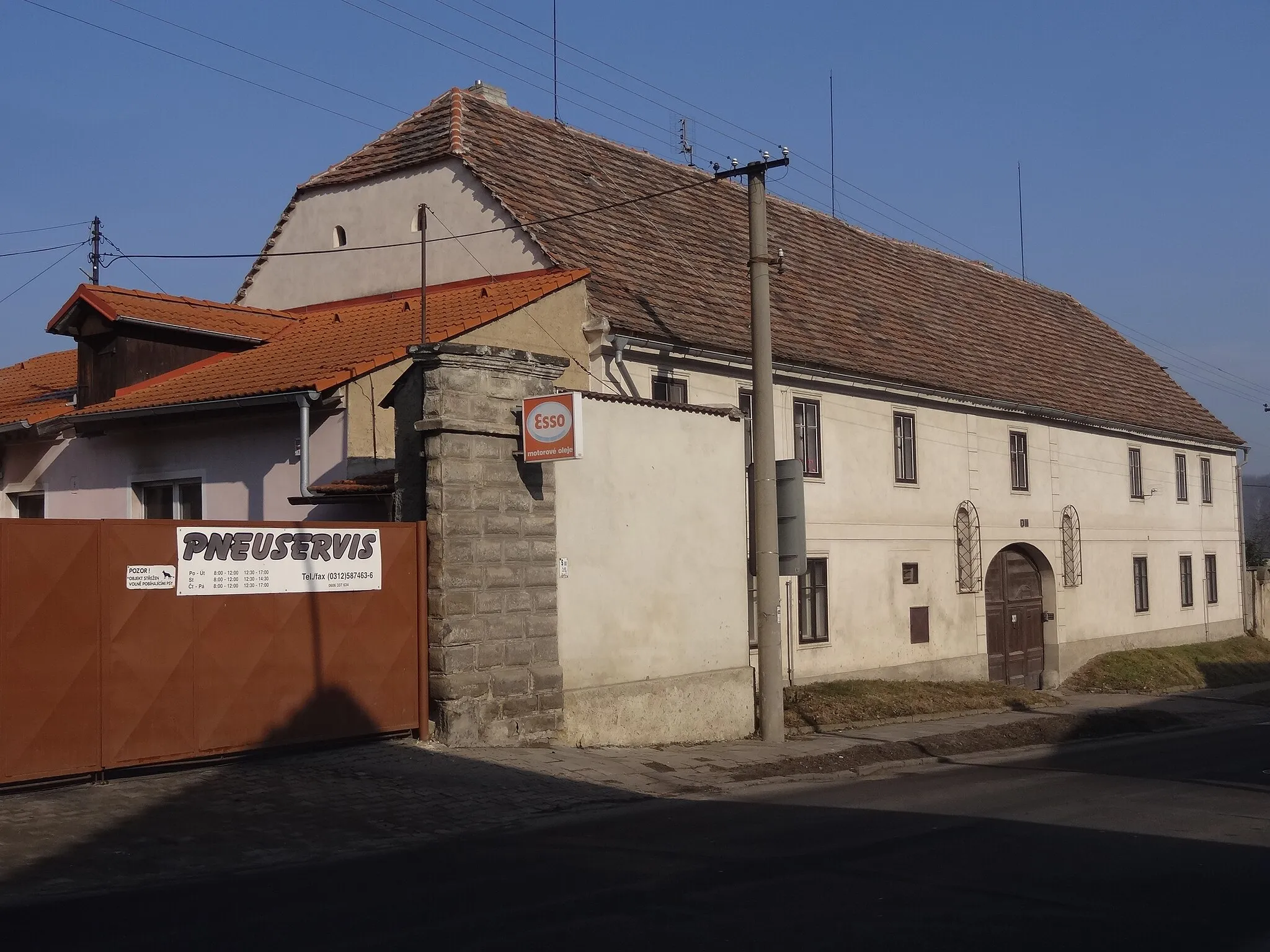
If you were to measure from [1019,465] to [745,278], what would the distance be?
8.19 meters

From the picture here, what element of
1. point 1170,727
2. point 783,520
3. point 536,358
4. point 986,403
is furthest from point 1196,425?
point 536,358

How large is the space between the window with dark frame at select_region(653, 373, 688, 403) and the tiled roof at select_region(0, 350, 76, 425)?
8550 millimetres

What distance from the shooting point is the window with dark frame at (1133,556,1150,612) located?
31609 mm

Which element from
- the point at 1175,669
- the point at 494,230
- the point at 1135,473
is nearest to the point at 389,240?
the point at 494,230

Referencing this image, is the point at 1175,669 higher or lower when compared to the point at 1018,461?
lower

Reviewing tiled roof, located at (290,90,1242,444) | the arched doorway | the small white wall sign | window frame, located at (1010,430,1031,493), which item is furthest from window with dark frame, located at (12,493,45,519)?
window frame, located at (1010,430,1031,493)

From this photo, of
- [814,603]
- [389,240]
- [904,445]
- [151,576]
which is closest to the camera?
[151,576]

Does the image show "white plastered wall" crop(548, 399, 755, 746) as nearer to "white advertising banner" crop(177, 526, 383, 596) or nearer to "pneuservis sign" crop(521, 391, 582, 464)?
"pneuservis sign" crop(521, 391, 582, 464)

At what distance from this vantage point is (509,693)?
1327 cm

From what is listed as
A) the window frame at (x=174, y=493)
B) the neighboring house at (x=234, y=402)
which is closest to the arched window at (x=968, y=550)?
the neighboring house at (x=234, y=402)

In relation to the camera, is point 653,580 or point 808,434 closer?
point 653,580

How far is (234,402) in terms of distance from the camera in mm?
16047

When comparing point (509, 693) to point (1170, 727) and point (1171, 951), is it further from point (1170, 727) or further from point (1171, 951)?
point (1170, 727)

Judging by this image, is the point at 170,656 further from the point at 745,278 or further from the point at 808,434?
the point at 745,278
